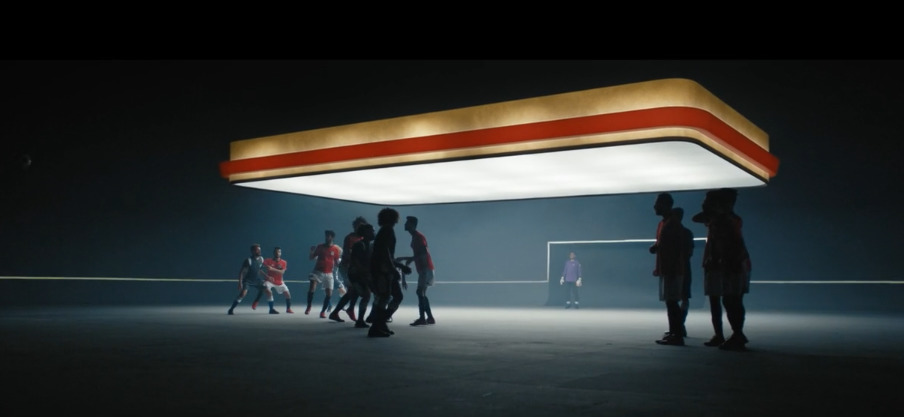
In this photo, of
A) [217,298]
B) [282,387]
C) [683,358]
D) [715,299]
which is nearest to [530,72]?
[217,298]

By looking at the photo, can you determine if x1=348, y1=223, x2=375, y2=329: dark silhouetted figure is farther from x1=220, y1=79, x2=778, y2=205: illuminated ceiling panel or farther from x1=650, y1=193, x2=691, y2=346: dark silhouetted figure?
x1=650, y1=193, x2=691, y2=346: dark silhouetted figure

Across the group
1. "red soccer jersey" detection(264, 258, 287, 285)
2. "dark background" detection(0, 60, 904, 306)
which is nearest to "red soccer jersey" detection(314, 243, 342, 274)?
"red soccer jersey" detection(264, 258, 287, 285)

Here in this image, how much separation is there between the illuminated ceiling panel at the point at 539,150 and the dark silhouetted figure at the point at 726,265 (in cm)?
157

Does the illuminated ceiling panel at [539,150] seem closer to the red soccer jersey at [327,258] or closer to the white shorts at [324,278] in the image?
the red soccer jersey at [327,258]

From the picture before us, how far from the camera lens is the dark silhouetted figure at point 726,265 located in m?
8.05

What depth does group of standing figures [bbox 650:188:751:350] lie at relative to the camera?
8.09 m

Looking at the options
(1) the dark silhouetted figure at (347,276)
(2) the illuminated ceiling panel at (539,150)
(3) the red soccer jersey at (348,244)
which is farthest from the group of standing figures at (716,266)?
(3) the red soccer jersey at (348,244)

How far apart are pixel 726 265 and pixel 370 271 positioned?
15.8 feet

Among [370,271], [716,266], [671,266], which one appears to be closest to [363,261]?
[370,271]

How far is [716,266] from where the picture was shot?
8.23 m

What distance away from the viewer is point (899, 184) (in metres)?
19.4

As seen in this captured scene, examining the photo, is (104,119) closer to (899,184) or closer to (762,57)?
(762,57)

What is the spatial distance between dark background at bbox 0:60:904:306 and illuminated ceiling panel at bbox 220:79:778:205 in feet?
20.1

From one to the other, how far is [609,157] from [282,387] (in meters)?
7.68
